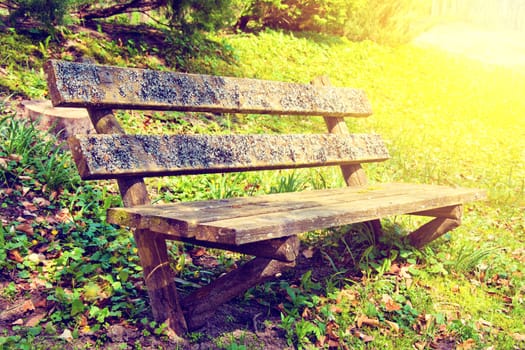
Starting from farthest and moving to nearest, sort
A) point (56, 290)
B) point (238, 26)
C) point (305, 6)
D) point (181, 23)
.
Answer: point (305, 6), point (238, 26), point (181, 23), point (56, 290)

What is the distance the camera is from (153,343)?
2.37 meters

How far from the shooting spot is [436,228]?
11.9 feet

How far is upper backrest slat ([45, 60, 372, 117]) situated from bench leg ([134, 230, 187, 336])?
2.13 ft

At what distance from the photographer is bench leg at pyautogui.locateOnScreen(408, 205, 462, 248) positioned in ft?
11.2

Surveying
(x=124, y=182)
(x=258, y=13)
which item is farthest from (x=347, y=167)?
(x=258, y=13)

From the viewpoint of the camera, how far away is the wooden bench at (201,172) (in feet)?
6.86

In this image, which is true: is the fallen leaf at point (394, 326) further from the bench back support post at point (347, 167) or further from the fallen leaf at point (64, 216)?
the fallen leaf at point (64, 216)

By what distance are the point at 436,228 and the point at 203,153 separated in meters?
1.75

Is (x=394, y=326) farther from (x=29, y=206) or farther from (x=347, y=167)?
(x=29, y=206)

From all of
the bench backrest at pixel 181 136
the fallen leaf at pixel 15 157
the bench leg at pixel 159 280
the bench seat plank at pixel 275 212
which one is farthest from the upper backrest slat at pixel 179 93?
the fallen leaf at pixel 15 157

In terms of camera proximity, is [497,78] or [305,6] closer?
[305,6]

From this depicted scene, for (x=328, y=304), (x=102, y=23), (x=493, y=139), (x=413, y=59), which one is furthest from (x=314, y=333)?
(x=413, y=59)

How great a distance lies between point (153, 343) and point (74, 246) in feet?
3.29

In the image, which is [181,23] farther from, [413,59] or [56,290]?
[413,59]
